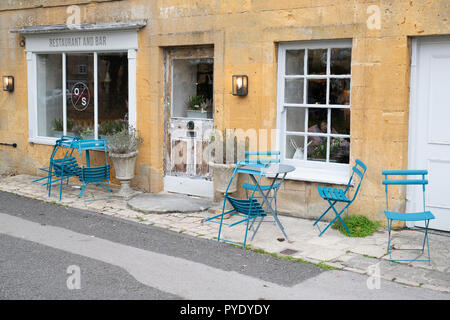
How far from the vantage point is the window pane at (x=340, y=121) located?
828cm

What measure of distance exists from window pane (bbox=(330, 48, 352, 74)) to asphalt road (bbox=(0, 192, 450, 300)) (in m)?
3.06

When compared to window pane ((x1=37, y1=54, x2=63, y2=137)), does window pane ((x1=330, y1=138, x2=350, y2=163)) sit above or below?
below

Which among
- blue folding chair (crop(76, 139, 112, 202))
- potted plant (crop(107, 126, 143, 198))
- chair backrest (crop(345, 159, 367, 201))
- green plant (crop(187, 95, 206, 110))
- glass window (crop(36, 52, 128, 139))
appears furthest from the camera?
glass window (crop(36, 52, 128, 139))

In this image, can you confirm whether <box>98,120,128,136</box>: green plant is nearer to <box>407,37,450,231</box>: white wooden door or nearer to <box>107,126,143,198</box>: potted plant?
<box>107,126,143,198</box>: potted plant

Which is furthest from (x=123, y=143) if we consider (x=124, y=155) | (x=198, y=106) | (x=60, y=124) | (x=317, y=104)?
(x=317, y=104)

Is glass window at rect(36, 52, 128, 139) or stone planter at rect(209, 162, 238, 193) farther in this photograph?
glass window at rect(36, 52, 128, 139)

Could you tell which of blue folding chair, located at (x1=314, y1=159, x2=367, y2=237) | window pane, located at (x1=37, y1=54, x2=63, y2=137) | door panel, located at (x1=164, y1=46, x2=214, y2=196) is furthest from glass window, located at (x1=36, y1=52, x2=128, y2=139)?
blue folding chair, located at (x1=314, y1=159, x2=367, y2=237)

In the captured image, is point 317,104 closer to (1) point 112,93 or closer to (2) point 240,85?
(2) point 240,85

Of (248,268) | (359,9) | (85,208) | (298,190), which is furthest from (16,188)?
(359,9)

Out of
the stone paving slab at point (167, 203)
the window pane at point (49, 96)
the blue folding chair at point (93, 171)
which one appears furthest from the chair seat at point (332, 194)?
the window pane at point (49, 96)

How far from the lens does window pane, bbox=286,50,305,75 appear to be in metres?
8.64

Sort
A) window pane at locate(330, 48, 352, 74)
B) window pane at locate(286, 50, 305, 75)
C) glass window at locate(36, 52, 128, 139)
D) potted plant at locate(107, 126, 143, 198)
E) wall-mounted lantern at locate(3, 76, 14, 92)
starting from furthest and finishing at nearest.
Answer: wall-mounted lantern at locate(3, 76, 14, 92) < glass window at locate(36, 52, 128, 139) < potted plant at locate(107, 126, 143, 198) < window pane at locate(286, 50, 305, 75) < window pane at locate(330, 48, 352, 74)

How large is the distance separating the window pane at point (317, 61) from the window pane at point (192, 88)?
6.35 ft

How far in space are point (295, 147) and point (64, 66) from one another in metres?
5.55
